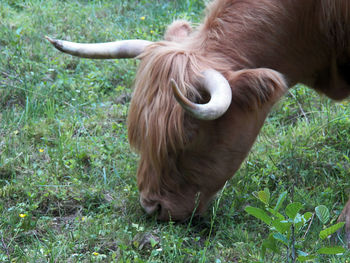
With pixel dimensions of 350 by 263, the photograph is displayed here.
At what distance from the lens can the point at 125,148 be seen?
5164mm

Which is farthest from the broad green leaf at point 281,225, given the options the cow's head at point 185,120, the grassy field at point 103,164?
the cow's head at point 185,120

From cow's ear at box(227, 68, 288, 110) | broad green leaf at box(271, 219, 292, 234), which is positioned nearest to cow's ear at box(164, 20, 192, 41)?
cow's ear at box(227, 68, 288, 110)

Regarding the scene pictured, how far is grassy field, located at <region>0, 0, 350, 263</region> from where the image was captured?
3.88m

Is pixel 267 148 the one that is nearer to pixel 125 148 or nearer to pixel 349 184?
pixel 349 184

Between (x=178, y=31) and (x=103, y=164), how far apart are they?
1248 mm

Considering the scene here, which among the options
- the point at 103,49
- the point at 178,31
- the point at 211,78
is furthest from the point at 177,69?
the point at 178,31

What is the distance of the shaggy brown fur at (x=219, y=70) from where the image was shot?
3.77m

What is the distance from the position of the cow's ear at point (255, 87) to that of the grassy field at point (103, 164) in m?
0.73

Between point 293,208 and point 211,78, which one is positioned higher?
point 211,78

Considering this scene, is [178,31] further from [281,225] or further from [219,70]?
[281,225]

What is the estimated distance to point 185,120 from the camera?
3766 millimetres

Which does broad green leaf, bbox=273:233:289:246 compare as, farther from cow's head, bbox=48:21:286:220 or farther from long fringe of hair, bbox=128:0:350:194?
long fringe of hair, bbox=128:0:350:194

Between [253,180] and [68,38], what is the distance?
325 centimetres

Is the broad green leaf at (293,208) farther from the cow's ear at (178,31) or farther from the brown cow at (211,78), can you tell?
the cow's ear at (178,31)
